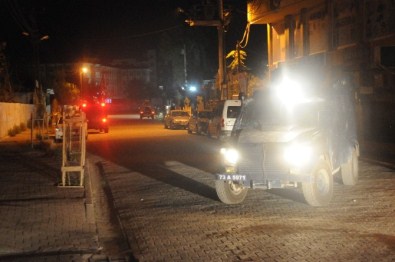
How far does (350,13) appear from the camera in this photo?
88.0 feet

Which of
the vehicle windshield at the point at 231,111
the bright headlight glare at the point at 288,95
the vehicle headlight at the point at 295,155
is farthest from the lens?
the vehicle windshield at the point at 231,111

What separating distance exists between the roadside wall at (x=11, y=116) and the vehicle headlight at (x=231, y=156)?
944 inches

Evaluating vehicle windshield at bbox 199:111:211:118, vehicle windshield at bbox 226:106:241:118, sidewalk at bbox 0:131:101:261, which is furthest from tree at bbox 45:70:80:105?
sidewalk at bbox 0:131:101:261

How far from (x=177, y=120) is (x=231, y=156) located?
31950mm

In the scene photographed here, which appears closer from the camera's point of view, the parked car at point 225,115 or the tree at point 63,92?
the parked car at point 225,115

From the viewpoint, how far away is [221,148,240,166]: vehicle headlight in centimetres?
1155

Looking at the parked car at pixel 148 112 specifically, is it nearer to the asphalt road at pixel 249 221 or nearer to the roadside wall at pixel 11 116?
the roadside wall at pixel 11 116

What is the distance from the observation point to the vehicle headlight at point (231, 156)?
37.9 ft

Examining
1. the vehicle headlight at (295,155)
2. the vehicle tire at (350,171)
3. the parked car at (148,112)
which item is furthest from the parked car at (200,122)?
the parked car at (148,112)

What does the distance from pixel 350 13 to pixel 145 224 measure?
19.2m

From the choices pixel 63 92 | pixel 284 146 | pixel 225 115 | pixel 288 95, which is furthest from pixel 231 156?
pixel 63 92

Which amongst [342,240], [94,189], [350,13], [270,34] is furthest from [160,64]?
[342,240]

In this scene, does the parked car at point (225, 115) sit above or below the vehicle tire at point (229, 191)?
above

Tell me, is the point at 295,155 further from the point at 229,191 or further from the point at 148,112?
the point at 148,112
